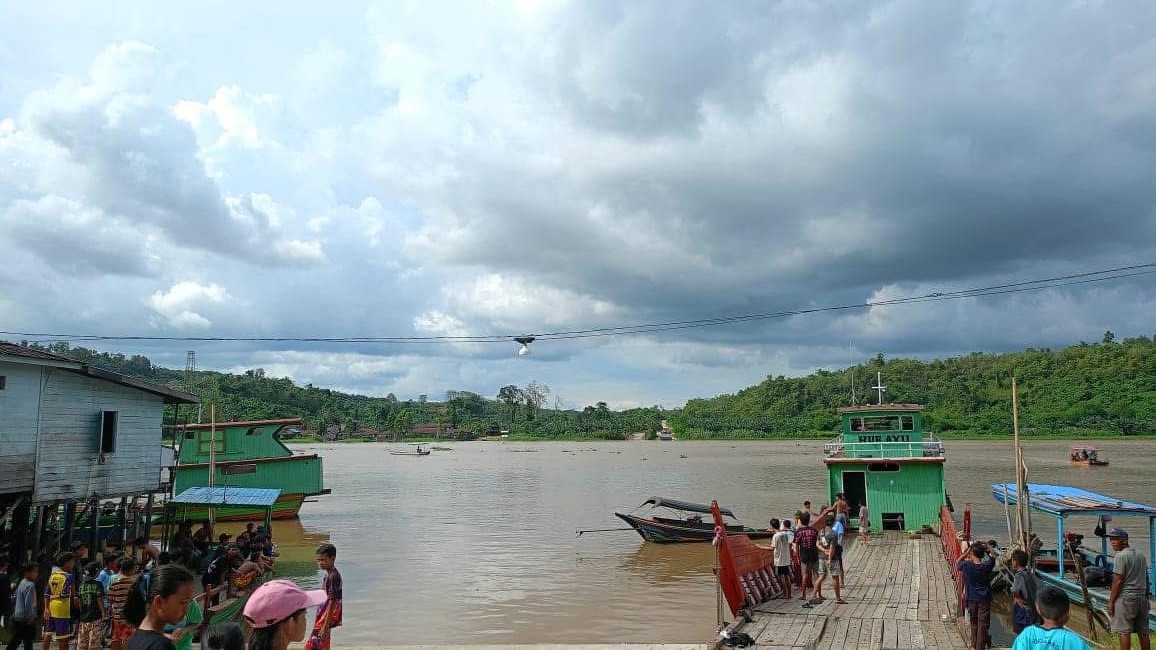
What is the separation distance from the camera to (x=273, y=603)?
12.6ft

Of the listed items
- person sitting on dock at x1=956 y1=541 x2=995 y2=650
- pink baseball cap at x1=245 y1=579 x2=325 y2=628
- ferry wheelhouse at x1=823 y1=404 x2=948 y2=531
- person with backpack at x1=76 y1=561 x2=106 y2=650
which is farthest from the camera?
ferry wheelhouse at x1=823 y1=404 x2=948 y2=531

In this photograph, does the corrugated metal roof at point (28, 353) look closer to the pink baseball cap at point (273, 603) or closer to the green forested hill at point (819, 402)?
the pink baseball cap at point (273, 603)

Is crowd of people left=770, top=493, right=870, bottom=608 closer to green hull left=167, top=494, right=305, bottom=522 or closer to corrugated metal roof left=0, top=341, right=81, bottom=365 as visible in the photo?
corrugated metal roof left=0, top=341, right=81, bottom=365

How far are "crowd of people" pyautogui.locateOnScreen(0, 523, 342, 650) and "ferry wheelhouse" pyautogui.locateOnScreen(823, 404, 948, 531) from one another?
17060 millimetres

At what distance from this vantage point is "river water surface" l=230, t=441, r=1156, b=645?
1623 cm

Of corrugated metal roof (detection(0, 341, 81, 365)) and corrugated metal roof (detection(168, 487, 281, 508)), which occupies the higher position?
corrugated metal roof (detection(0, 341, 81, 365))

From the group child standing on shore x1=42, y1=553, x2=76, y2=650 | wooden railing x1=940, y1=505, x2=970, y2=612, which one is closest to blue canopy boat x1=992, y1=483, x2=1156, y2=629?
wooden railing x1=940, y1=505, x2=970, y2=612

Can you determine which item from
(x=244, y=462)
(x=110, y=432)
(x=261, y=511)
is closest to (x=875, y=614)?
(x=110, y=432)

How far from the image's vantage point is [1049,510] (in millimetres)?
16234

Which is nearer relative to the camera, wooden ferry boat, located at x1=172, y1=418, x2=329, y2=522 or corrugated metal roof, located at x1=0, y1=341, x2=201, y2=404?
corrugated metal roof, located at x1=0, y1=341, x2=201, y2=404

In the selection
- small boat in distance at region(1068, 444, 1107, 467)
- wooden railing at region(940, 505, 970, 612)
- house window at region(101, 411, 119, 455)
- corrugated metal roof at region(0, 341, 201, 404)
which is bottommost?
small boat in distance at region(1068, 444, 1107, 467)

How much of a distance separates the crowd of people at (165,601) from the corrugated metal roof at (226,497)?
2.76 ft

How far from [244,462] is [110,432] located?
502 inches

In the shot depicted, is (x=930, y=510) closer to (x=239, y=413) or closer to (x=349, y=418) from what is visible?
(x=239, y=413)
